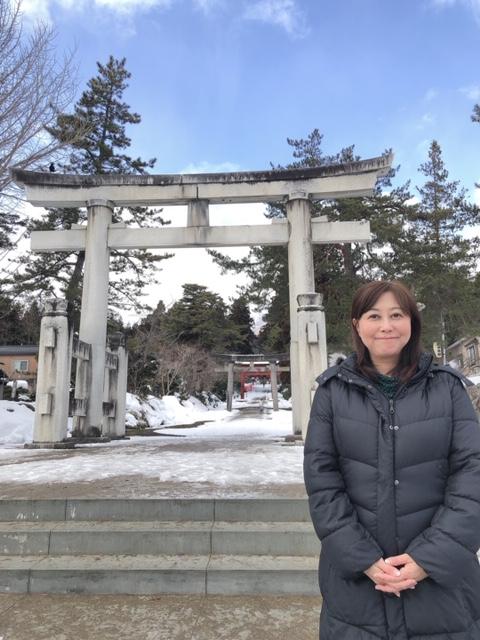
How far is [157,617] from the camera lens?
2574mm

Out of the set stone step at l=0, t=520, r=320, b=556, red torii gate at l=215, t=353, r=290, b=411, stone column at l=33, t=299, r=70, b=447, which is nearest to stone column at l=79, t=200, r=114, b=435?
stone column at l=33, t=299, r=70, b=447

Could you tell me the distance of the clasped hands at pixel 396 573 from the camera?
54.5 inches

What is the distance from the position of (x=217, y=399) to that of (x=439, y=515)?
126 feet

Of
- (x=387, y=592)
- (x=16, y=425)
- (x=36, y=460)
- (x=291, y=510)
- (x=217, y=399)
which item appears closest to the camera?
(x=387, y=592)

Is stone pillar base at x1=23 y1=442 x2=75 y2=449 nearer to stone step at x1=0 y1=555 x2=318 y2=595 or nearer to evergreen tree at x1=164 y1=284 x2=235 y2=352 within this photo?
stone step at x1=0 y1=555 x2=318 y2=595

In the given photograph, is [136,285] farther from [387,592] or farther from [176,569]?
[387,592]

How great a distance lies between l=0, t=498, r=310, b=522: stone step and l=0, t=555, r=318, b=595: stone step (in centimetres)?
54

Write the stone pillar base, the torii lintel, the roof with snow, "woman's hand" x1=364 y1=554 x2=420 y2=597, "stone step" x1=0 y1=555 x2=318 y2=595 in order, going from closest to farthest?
"woman's hand" x1=364 y1=554 x2=420 y2=597
"stone step" x1=0 y1=555 x2=318 y2=595
the stone pillar base
the torii lintel
the roof with snow

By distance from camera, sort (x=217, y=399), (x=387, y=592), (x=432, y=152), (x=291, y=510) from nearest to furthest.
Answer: (x=387, y=592) → (x=291, y=510) → (x=432, y=152) → (x=217, y=399)

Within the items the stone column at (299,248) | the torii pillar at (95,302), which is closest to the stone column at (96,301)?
the torii pillar at (95,302)

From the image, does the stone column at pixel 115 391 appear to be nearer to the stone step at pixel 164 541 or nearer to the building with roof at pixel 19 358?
the stone step at pixel 164 541

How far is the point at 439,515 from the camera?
1.44 meters

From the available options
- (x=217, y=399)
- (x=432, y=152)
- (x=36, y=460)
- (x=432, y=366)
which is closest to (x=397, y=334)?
(x=432, y=366)

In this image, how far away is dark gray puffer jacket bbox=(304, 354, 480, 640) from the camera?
54.7 inches
